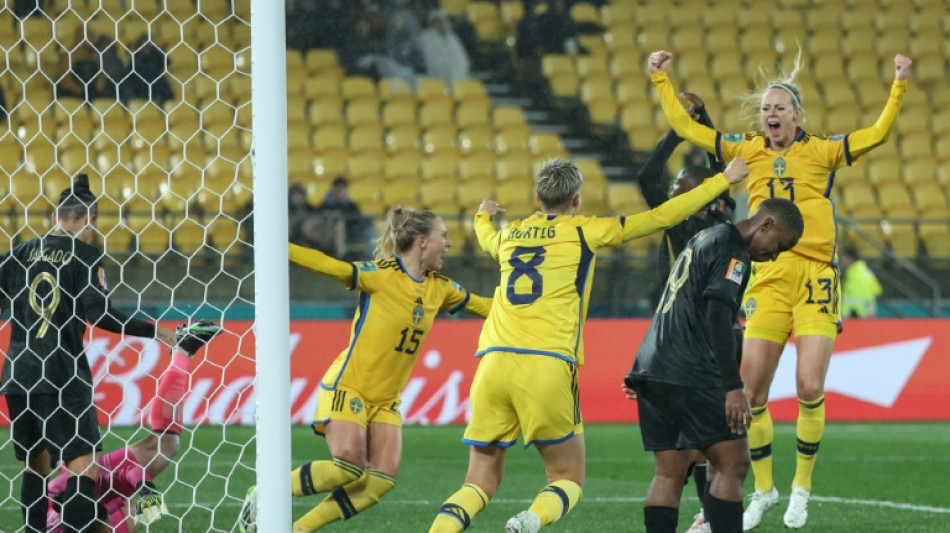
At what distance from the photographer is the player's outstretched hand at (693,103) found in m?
6.51

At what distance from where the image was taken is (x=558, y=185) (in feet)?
18.0

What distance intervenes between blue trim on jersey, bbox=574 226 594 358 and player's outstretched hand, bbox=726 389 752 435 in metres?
0.73

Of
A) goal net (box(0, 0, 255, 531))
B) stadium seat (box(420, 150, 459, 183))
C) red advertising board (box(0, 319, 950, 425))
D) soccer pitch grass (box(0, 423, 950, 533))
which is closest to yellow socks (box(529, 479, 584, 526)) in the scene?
soccer pitch grass (box(0, 423, 950, 533))

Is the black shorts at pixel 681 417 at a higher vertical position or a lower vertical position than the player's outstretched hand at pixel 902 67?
lower

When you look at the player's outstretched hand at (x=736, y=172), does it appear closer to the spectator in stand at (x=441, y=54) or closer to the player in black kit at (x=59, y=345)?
the player in black kit at (x=59, y=345)

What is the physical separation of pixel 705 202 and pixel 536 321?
87cm

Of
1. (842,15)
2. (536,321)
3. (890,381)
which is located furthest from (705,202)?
(842,15)

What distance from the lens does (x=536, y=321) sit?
212 inches

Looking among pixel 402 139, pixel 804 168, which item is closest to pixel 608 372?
pixel 402 139

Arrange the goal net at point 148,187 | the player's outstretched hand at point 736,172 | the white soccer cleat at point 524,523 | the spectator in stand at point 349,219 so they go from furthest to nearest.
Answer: the spectator in stand at point 349,219
the goal net at point 148,187
the player's outstretched hand at point 736,172
the white soccer cleat at point 524,523

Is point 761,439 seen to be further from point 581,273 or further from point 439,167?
point 439,167

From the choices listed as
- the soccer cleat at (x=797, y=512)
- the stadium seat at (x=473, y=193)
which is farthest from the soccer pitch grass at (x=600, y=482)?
the stadium seat at (x=473, y=193)

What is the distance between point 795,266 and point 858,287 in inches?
348

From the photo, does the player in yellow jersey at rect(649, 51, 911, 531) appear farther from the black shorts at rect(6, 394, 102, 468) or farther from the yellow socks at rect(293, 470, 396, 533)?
the black shorts at rect(6, 394, 102, 468)
